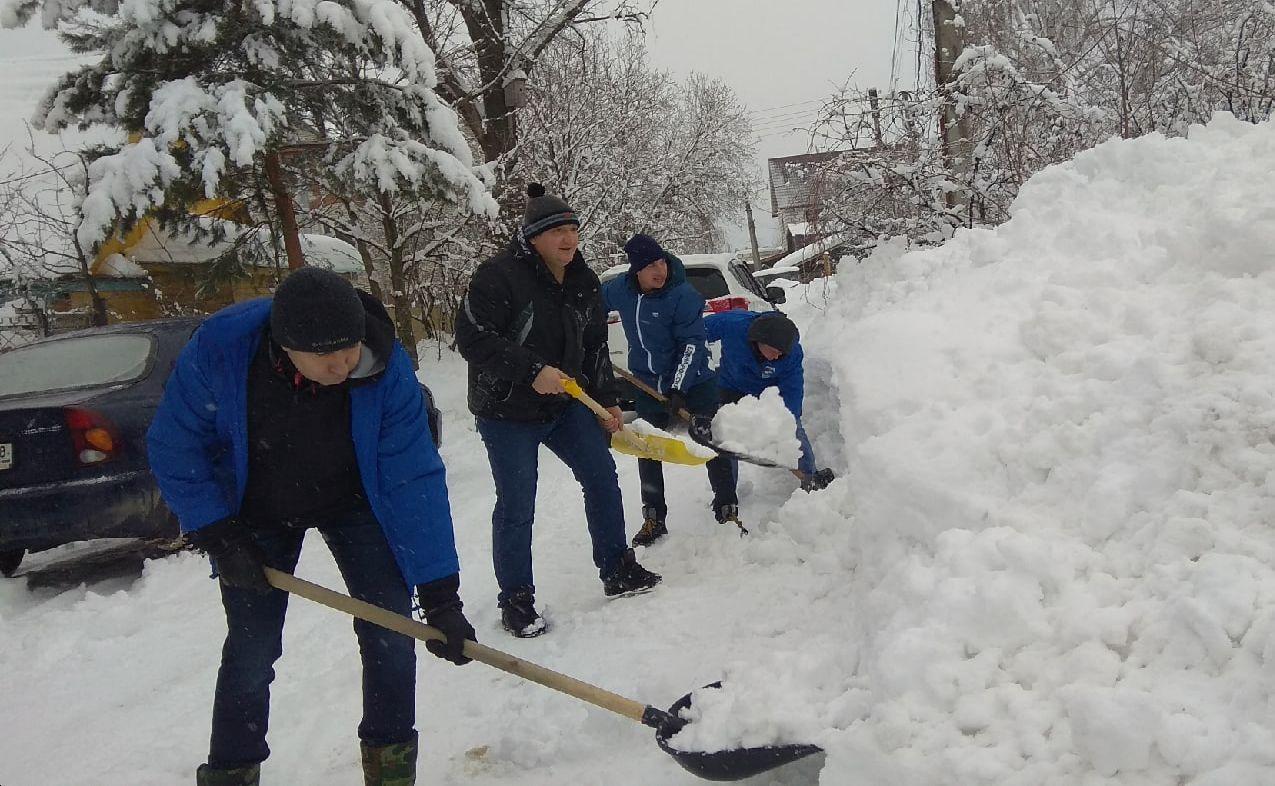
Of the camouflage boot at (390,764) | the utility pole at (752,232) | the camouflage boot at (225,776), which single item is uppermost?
the camouflage boot at (225,776)

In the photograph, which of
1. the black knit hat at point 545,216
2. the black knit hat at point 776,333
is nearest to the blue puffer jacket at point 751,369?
the black knit hat at point 776,333

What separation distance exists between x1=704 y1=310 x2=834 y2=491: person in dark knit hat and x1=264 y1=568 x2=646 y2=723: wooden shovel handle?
242 centimetres

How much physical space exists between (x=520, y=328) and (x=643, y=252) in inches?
49.7

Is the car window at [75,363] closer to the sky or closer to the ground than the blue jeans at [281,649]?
closer to the sky

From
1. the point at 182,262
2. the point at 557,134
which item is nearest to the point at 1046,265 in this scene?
the point at 557,134

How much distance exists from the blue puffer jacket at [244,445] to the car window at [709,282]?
5.45 m

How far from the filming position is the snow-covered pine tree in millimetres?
6781

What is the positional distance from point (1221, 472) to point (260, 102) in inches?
287

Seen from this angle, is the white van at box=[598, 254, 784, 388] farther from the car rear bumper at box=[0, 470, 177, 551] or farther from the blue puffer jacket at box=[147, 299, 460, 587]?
the blue puffer jacket at box=[147, 299, 460, 587]

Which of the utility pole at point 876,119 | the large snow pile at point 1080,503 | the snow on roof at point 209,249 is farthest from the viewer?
the snow on roof at point 209,249

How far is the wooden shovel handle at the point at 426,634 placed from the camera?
2281 mm

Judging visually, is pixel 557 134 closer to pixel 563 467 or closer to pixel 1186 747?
pixel 563 467

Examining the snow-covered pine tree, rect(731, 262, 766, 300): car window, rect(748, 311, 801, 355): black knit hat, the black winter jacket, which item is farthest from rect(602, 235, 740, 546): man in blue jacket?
the snow-covered pine tree

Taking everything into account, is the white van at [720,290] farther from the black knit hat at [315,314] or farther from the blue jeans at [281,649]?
the black knit hat at [315,314]
